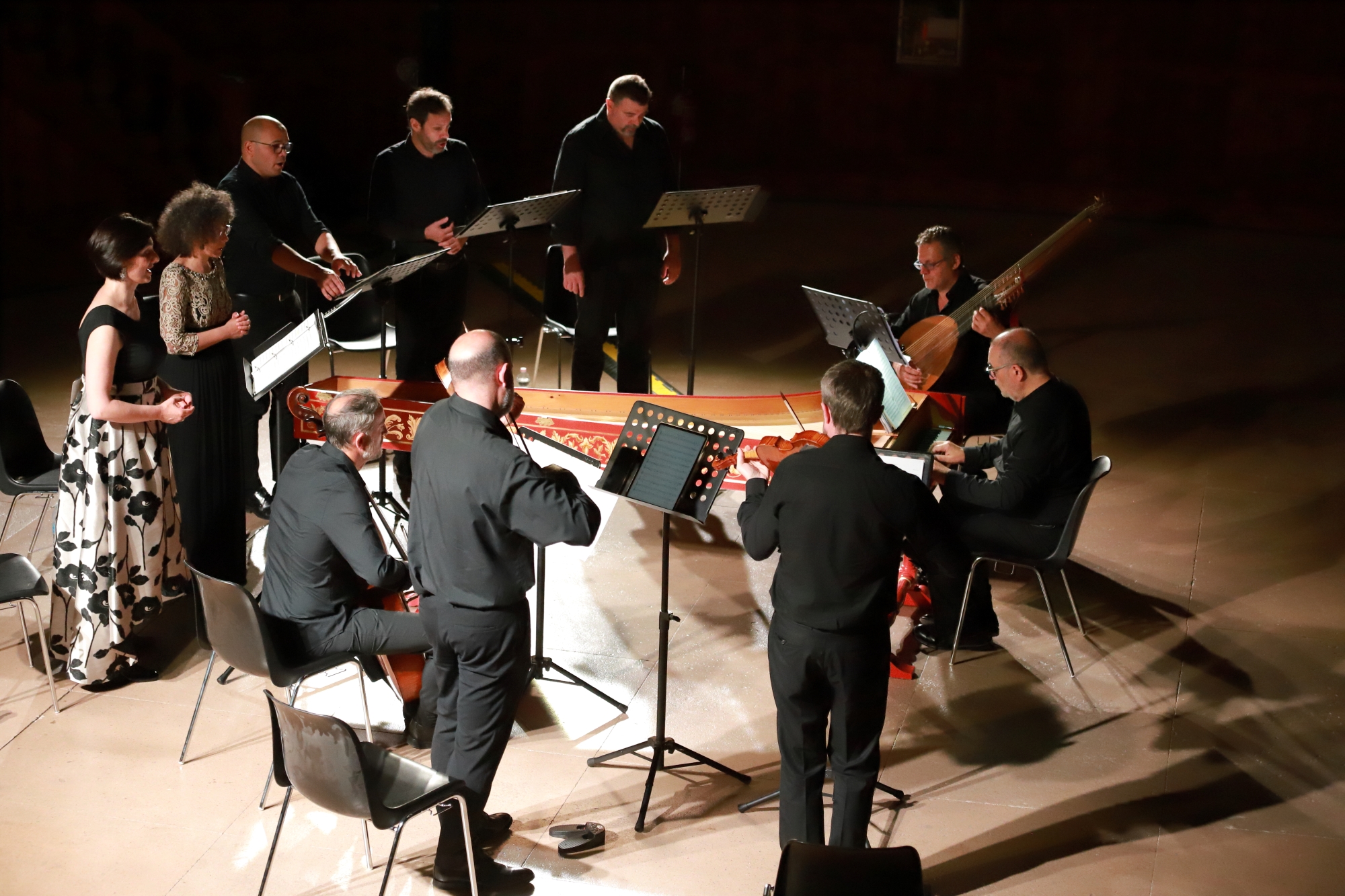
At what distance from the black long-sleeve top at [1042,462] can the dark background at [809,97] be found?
Result: 753cm

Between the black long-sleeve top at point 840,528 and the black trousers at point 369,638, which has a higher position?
the black long-sleeve top at point 840,528

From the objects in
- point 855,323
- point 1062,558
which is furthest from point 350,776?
point 855,323

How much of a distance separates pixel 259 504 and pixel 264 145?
5.22 ft

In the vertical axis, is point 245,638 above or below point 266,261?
below

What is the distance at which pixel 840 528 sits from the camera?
2.98 meters

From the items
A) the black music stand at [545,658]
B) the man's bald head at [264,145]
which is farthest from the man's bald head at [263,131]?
the black music stand at [545,658]

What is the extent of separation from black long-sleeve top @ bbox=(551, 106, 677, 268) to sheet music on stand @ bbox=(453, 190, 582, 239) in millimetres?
250

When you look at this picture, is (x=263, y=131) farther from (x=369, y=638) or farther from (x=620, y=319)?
(x=369, y=638)

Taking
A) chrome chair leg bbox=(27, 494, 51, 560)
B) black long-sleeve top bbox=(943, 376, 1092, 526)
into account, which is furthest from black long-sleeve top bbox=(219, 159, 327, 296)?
black long-sleeve top bbox=(943, 376, 1092, 526)

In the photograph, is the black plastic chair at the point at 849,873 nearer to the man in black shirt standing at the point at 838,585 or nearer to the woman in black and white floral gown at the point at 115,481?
the man in black shirt standing at the point at 838,585

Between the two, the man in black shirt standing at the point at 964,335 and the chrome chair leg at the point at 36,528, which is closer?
the man in black shirt standing at the point at 964,335

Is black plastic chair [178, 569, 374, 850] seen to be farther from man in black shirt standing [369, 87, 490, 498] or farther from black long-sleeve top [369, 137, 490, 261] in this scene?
black long-sleeve top [369, 137, 490, 261]

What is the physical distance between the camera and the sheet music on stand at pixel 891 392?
4.62 meters

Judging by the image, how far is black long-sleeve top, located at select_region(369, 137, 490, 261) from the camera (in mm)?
5871
